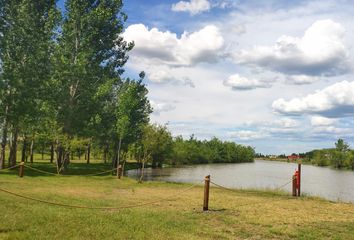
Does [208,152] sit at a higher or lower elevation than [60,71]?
lower

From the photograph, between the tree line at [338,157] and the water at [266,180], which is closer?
the water at [266,180]

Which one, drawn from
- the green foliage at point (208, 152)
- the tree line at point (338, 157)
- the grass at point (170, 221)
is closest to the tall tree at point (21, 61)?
the grass at point (170, 221)

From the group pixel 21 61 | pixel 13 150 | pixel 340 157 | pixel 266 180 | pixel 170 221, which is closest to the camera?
pixel 170 221

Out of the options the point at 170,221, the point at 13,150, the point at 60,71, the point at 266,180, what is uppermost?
the point at 60,71

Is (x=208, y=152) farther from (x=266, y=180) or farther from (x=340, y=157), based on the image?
(x=266, y=180)

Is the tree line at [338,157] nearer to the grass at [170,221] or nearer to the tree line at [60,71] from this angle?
the tree line at [60,71]

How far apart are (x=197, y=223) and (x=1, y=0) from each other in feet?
101

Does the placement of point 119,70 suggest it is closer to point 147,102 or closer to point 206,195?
point 147,102

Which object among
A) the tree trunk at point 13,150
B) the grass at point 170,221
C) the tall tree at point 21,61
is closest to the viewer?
the grass at point 170,221

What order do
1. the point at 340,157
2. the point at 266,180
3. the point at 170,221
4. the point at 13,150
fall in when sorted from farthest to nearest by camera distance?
the point at 340,157 → the point at 266,180 → the point at 13,150 → the point at 170,221

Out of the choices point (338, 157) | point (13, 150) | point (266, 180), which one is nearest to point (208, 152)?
point (338, 157)

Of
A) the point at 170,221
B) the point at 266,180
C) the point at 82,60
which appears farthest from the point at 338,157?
the point at 170,221

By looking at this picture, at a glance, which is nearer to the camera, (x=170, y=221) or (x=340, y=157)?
(x=170, y=221)

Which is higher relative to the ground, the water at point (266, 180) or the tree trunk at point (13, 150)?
the tree trunk at point (13, 150)
